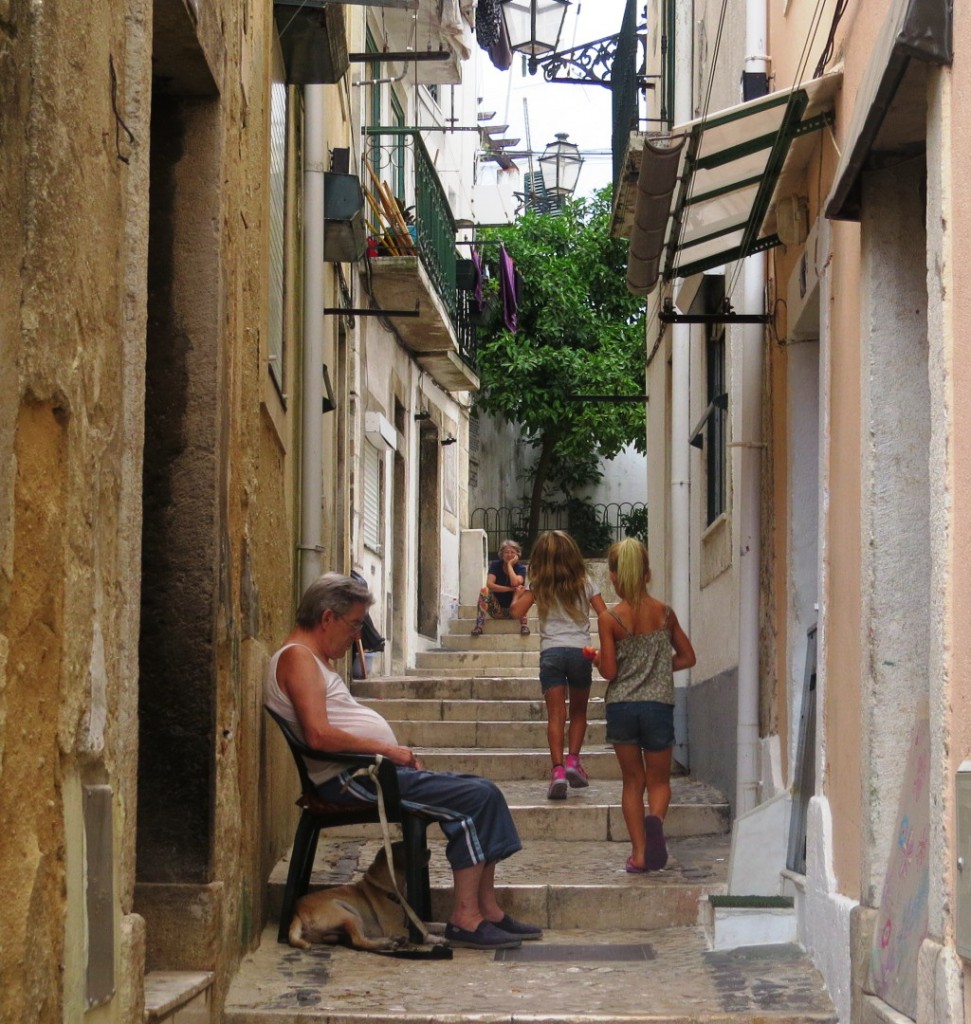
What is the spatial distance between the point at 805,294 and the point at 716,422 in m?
3.24

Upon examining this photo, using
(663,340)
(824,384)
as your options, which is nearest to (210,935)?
(824,384)

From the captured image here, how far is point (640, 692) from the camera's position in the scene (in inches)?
300

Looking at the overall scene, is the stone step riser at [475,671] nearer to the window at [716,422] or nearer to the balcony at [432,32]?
the window at [716,422]

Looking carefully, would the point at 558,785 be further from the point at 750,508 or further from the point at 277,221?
the point at 277,221

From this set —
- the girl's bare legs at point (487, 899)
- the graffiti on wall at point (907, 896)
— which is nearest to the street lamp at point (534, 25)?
the girl's bare legs at point (487, 899)

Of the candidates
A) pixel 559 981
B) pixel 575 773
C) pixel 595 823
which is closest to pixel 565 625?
pixel 575 773

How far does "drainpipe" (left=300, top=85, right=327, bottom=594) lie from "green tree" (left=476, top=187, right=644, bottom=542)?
50.2 feet

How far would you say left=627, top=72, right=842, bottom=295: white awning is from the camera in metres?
6.28

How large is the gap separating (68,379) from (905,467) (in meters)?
2.75

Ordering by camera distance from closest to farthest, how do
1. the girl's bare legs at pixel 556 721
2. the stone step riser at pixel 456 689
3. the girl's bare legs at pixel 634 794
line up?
the girl's bare legs at pixel 634 794 < the girl's bare legs at pixel 556 721 < the stone step riser at pixel 456 689

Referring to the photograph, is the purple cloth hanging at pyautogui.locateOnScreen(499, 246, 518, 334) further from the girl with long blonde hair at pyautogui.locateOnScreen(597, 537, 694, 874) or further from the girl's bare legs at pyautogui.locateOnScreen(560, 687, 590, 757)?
the girl with long blonde hair at pyautogui.locateOnScreen(597, 537, 694, 874)

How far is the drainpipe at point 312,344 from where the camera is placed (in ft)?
29.6

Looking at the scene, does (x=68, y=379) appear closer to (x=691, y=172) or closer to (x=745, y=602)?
(x=691, y=172)

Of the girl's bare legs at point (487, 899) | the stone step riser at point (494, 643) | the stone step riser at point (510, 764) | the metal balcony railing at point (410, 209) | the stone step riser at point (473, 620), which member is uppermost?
the metal balcony railing at point (410, 209)
